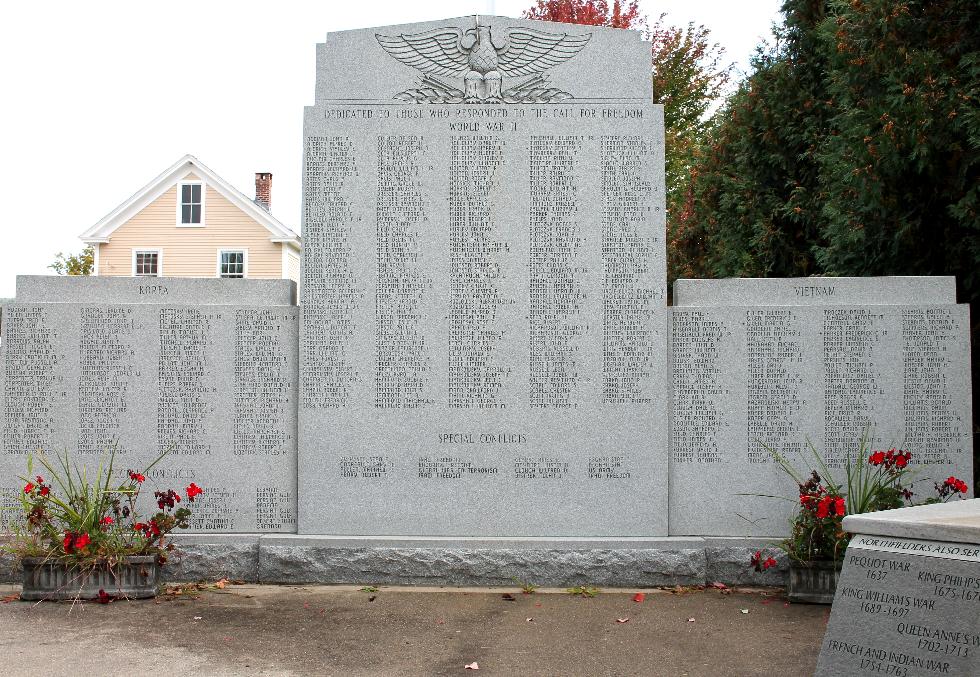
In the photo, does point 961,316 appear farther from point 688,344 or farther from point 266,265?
point 266,265

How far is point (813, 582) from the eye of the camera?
6707 mm

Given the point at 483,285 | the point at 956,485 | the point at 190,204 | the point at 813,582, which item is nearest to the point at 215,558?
the point at 483,285

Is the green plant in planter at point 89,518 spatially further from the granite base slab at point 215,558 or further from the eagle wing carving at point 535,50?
the eagle wing carving at point 535,50

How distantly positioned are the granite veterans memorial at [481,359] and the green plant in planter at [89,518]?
25cm

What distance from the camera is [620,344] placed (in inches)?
292

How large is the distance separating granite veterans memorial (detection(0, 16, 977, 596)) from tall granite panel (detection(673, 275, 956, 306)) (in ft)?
0.07

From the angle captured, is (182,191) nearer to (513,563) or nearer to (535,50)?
(535,50)

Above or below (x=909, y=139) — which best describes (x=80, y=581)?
below

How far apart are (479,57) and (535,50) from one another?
0.50 metres

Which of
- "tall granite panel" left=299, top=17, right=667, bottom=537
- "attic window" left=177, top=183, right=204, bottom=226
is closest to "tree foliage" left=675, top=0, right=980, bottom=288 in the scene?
"tall granite panel" left=299, top=17, right=667, bottom=537

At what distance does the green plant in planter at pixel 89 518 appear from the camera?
660 centimetres

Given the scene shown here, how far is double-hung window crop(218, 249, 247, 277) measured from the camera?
26.3 metres

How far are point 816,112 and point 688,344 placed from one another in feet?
24.4

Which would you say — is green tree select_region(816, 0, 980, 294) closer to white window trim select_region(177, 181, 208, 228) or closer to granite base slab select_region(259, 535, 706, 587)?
granite base slab select_region(259, 535, 706, 587)
